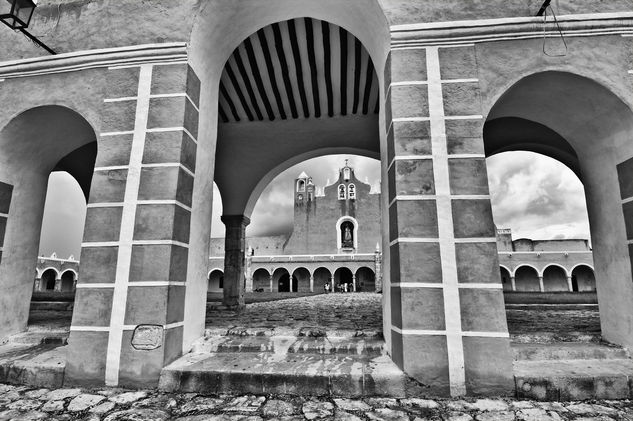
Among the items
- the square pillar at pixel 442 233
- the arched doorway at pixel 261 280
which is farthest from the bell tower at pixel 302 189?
the square pillar at pixel 442 233

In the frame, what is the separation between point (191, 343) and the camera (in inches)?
143

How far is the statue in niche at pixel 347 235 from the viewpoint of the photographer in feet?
110

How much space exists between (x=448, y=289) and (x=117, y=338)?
2.93 meters

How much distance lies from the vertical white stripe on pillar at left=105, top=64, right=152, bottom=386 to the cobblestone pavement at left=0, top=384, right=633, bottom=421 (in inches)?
13.5

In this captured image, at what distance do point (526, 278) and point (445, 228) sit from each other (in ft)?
111

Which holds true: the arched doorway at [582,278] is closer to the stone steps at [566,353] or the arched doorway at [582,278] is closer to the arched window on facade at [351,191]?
the arched window on facade at [351,191]

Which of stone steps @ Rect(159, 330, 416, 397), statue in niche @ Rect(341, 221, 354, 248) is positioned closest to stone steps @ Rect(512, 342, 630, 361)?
stone steps @ Rect(159, 330, 416, 397)

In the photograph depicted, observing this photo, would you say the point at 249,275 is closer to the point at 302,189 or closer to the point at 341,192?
the point at 302,189

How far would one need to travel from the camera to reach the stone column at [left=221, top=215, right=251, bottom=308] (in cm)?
809

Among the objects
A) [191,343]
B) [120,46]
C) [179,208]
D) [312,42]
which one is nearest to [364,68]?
[312,42]

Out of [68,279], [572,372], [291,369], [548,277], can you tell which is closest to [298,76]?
[291,369]

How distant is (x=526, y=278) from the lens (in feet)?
104

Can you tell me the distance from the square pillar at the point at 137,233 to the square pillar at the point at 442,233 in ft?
6.70

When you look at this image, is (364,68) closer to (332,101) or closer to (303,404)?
(332,101)
